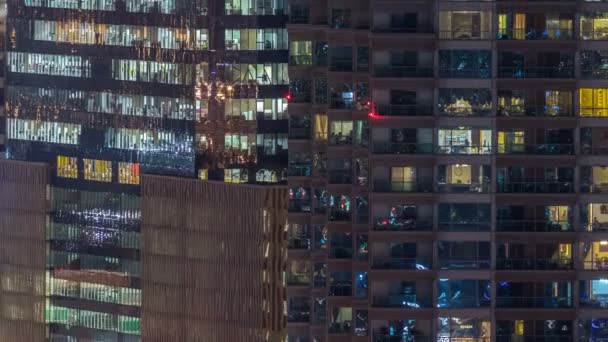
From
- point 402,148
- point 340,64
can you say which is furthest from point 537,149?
point 340,64

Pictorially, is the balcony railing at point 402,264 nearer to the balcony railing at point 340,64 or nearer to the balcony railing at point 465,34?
the balcony railing at point 465,34

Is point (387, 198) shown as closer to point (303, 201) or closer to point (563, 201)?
point (563, 201)

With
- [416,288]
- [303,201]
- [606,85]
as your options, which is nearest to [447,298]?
[416,288]

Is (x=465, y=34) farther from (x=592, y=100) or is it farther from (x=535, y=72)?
(x=592, y=100)

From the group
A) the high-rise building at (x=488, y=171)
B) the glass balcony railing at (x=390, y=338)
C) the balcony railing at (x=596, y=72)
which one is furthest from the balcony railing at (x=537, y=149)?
the glass balcony railing at (x=390, y=338)

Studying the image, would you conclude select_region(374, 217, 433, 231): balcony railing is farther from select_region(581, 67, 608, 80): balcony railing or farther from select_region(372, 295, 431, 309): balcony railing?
select_region(581, 67, 608, 80): balcony railing

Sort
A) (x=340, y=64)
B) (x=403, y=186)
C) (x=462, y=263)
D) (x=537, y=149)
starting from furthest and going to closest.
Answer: (x=340, y=64), (x=403, y=186), (x=462, y=263), (x=537, y=149)

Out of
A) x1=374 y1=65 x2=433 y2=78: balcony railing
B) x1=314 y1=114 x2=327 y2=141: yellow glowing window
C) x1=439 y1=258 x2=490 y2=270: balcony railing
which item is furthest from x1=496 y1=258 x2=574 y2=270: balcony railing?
x1=314 y1=114 x2=327 y2=141: yellow glowing window
